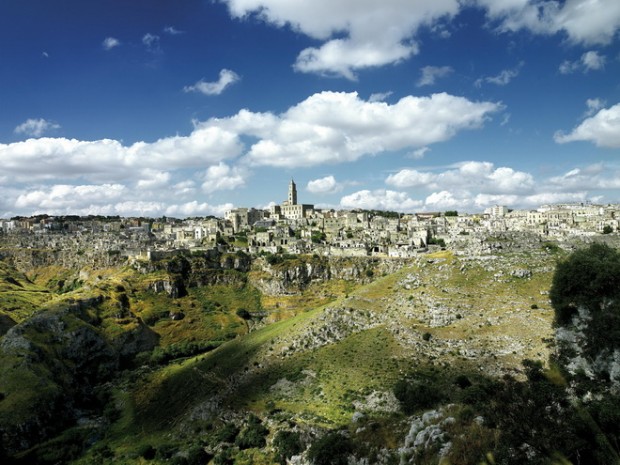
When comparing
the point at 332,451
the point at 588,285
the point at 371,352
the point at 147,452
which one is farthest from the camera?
the point at 371,352

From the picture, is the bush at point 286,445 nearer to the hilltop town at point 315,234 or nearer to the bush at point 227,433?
the bush at point 227,433

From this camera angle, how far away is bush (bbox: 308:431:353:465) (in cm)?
2944

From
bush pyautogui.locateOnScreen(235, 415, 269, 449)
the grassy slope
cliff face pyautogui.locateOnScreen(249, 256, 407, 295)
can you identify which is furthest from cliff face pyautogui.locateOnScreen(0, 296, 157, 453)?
cliff face pyautogui.locateOnScreen(249, 256, 407, 295)

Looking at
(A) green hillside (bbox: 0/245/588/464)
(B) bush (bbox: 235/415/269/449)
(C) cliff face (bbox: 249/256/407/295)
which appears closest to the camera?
(A) green hillside (bbox: 0/245/588/464)

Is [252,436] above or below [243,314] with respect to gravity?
above

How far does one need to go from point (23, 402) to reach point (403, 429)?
49980 millimetres

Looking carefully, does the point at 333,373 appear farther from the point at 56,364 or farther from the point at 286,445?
the point at 56,364

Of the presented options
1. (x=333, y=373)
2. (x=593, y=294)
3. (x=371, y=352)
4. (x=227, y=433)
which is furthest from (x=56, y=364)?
(x=593, y=294)

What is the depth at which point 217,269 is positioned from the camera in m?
113

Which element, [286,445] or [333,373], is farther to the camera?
[333,373]

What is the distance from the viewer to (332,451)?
2986 centimetres

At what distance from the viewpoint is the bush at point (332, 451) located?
29438 millimetres

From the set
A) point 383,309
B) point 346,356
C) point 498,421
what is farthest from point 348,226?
point 498,421

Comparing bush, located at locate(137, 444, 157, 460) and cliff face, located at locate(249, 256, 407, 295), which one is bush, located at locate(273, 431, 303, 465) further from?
cliff face, located at locate(249, 256, 407, 295)
